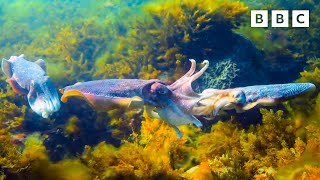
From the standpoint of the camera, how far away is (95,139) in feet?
15.8

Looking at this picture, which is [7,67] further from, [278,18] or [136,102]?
[278,18]

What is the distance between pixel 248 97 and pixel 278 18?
15.1 ft

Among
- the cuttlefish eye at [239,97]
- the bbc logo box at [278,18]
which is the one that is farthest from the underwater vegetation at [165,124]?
the cuttlefish eye at [239,97]

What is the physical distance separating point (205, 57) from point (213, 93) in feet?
8.92

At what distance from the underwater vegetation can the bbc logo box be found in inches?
10.0

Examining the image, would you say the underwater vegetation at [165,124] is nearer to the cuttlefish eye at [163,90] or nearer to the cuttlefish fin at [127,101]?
the cuttlefish fin at [127,101]

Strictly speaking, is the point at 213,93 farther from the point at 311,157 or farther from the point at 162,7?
the point at 162,7

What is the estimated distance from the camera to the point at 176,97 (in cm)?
277

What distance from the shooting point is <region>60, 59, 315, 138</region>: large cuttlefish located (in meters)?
2.71

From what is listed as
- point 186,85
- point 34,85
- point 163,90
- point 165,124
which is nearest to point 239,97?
point 186,85

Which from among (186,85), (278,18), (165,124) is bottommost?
(165,124)

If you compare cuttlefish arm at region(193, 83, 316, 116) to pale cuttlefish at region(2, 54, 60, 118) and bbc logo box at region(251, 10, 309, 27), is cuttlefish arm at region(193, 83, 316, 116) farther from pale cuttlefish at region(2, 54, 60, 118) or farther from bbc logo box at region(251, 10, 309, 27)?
bbc logo box at region(251, 10, 309, 27)

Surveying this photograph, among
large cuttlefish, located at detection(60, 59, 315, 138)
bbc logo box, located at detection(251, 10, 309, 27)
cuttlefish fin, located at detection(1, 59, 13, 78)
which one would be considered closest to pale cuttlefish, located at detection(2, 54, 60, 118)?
cuttlefish fin, located at detection(1, 59, 13, 78)

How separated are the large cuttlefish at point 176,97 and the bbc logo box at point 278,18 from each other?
3.63 m
